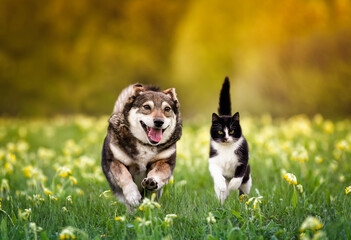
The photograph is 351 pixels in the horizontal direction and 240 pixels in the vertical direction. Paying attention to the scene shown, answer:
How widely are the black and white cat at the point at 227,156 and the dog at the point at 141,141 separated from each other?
0.39m

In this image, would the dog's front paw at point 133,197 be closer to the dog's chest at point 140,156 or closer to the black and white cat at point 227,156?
the dog's chest at point 140,156

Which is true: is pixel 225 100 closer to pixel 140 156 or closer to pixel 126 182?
pixel 140 156

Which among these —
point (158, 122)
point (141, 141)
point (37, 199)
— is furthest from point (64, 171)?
point (158, 122)

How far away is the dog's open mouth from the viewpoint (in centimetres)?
348

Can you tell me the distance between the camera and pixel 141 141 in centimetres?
366

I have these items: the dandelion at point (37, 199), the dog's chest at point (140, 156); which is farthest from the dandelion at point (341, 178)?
the dandelion at point (37, 199)

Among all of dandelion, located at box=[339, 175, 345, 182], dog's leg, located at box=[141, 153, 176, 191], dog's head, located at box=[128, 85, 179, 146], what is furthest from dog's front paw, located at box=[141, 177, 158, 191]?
dandelion, located at box=[339, 175, 345, 182]

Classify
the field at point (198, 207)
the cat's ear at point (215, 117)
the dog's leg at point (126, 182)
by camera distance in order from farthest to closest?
the cat's ear at point (215, 117)
the dog's leg at point (126, 182)
the field at point (198, 207)

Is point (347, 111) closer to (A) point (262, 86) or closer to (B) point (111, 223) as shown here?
(A) point (262, 86)

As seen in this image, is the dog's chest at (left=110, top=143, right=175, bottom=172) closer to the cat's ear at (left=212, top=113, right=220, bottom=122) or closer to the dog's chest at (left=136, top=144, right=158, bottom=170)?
the dog's chest at (left=136, top=144, right=158, bottom=170)

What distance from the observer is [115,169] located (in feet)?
11.8

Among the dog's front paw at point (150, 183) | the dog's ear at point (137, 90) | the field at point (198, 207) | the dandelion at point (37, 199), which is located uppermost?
the dog's ear at point (137, 90)

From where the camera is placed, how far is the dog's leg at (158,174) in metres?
3.31

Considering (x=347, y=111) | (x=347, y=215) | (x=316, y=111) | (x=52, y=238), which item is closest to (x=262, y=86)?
(x=316, y=111)
